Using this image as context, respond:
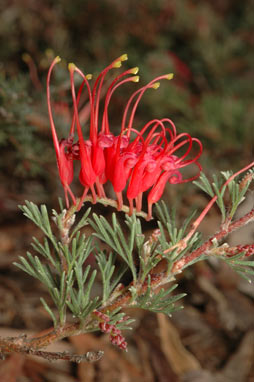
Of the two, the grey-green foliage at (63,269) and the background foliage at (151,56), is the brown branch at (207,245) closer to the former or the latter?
the grey-green foliage at (63,269)

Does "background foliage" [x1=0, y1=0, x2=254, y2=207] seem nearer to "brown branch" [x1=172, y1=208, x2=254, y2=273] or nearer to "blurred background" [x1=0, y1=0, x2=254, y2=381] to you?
"blurred background" [x1=0, y1=0, x2=254, y2=381]

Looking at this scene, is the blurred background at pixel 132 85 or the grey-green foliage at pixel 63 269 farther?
the blurred background at pixel 132 85

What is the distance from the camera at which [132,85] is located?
50.9 inches

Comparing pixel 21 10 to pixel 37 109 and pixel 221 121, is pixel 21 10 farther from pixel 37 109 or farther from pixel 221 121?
pixel 221 121

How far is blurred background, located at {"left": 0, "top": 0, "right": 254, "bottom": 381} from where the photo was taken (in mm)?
875

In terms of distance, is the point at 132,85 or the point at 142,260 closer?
the point at 142,260

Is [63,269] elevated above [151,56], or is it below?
below

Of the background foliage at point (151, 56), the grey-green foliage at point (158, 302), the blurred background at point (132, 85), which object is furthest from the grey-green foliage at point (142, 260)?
the background foliage at point (151, 56)

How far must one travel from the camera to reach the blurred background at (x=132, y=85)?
2.87ft

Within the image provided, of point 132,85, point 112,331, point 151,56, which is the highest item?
point 151,56

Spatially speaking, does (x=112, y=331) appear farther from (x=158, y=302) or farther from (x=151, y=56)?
(x=151, y=56)

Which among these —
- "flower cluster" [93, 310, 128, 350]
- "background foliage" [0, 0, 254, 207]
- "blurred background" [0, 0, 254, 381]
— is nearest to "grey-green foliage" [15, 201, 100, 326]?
"flower cluster" [93, 310, 128, 350]

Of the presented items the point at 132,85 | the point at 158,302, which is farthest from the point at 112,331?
the point at 132,85

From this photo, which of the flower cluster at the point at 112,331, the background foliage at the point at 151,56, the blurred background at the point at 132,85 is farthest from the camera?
the background foliage at the point at 151,56
